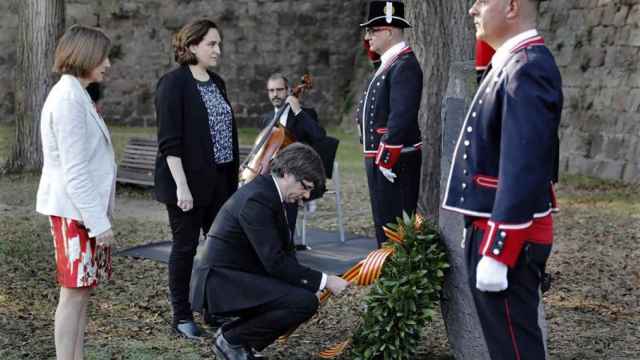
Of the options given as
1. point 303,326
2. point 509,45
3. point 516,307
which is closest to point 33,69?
point 303,326

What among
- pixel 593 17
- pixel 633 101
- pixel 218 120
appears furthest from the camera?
pixel 593 17

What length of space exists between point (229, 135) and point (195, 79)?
1.19 ft

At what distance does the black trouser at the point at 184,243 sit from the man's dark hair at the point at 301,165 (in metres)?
0.87

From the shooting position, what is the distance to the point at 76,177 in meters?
4.02

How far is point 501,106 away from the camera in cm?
317

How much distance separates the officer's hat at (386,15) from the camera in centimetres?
541

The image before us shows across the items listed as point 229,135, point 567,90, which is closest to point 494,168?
point 229,135

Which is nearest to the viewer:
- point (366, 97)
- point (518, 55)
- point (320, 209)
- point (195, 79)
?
point (518, 55)

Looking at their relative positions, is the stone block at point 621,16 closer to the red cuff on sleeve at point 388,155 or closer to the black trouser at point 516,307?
the red cuff on sleeve at point 388,155

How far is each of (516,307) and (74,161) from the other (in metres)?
1.93

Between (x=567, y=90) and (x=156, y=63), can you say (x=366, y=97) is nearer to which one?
(x=567, y=90)

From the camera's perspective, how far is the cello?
21.1 ft

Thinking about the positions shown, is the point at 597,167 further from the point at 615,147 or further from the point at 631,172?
the point at 631,172

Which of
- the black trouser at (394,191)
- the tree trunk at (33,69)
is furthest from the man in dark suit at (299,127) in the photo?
the tree trunk at (33,69)
